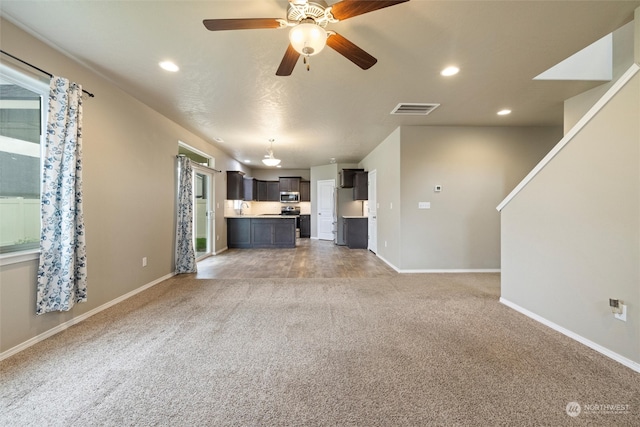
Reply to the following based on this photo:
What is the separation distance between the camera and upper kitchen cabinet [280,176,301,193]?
9.63m

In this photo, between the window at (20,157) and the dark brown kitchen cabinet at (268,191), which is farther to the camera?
the dark brown kitchen cabinet at (268,191)

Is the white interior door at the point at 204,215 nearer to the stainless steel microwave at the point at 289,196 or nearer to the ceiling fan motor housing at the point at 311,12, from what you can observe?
the stainless steel microwave at the point at 289,196

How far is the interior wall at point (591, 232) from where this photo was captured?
1.85 m

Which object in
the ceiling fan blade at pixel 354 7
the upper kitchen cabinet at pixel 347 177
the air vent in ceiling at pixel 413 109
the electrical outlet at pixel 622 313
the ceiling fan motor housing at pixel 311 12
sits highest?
the air vent in ceiling at pixel 413 109

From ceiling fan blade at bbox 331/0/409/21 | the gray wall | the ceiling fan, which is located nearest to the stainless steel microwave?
the gray wall

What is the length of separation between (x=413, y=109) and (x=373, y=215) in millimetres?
3189

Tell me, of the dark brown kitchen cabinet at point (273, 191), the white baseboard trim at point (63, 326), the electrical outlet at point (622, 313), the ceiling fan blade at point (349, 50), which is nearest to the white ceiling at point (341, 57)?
the ceiling fan blade at point (349, 50)

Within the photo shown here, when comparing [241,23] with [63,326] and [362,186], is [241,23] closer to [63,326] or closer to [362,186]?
[63,326]

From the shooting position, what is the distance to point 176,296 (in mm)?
3275

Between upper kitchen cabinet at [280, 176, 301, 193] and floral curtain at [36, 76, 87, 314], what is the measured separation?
7292 millimetres

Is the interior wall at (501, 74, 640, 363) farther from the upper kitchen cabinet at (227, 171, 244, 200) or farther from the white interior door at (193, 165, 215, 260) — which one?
the upper kitchen cabinet at (227, 171, 244, 200)

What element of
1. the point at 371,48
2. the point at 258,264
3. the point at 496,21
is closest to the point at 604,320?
the point at 496,21

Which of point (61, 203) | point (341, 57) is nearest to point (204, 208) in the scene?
point (61, 203)

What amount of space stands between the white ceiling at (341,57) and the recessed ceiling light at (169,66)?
0.22ft
